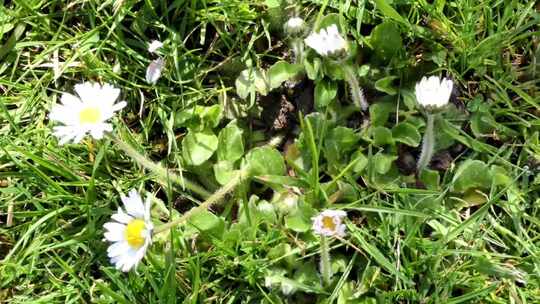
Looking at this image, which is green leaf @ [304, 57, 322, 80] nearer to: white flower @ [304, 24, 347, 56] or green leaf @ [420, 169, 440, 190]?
white flower @ [304, 24, 347, 56]

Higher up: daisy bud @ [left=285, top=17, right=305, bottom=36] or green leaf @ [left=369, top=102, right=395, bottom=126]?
daisy bud @ [left=285, top=17, right=305, bottom=36]

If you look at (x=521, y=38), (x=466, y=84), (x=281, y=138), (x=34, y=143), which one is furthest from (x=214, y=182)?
(x=521, y=38)

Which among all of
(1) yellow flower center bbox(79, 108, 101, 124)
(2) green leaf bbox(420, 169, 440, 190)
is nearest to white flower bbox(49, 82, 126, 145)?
(1) yellow flower center bbox(79, 108, 101, 124)

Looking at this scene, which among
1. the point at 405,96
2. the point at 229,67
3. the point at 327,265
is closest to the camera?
the point at 327,265

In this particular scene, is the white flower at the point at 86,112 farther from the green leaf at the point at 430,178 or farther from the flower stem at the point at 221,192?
the green leaf at the point at 430,178

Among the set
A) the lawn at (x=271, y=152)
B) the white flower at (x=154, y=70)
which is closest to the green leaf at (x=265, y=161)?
the lawn at (x=271, y=152)

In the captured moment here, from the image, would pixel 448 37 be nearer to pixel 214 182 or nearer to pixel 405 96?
pixel 405 96
